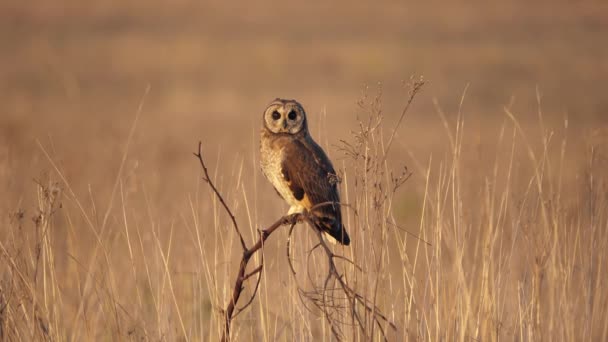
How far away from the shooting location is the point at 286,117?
343cm

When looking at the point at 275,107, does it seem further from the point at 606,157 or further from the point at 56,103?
the point at 56,103

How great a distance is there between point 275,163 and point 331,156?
0.90ft

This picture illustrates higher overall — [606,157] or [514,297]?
[606,157]

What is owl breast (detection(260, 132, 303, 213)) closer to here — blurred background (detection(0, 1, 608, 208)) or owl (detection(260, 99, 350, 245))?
owl (detection(260, 99, 350, 245))

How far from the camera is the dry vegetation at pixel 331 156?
2877mm

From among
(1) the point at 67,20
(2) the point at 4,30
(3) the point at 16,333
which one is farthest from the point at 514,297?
(1) the point at 67,20

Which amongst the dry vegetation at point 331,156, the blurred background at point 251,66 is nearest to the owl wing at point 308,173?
the dry vegetation at point 331,156

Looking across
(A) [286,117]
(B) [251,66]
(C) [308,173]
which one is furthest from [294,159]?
(B) [251,66]

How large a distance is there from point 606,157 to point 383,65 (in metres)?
17.3

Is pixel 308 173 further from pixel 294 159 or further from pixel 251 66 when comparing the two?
pixel 251 66

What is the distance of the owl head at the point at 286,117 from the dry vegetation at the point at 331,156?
0.48 feet

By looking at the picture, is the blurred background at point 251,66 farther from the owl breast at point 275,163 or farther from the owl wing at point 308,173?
the owl wing at point 308,173

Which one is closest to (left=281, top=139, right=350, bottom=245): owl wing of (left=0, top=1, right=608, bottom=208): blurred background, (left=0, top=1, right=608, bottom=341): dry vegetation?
(left=0, top=1, right=608, bottom=341): dry vegetation

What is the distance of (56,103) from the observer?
15.6m
